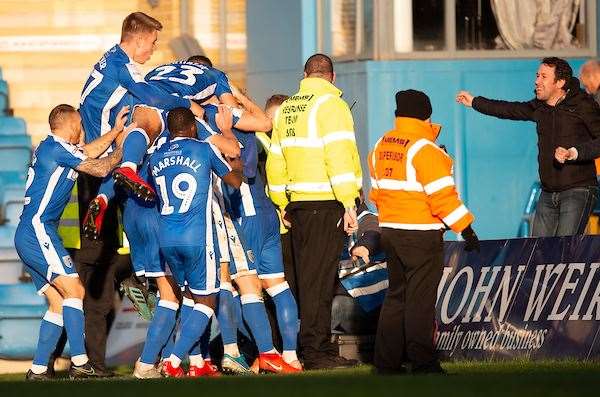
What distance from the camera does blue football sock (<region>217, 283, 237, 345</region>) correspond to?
14.6m

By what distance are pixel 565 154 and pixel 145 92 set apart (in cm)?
344

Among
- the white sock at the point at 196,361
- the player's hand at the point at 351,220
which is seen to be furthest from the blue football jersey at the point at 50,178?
the player's hand at the point at 351,220

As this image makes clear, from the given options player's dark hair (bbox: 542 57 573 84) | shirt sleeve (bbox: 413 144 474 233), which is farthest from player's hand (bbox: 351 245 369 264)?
player's dark hair (bbox: 542 57 573 84)

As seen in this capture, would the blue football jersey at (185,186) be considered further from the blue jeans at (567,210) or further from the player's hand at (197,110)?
the blue jeans at (567,210)

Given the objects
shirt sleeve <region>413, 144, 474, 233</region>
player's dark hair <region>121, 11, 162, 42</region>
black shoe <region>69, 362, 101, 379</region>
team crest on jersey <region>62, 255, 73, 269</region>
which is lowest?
black shoe <region>69, 362, 101, 379</region>

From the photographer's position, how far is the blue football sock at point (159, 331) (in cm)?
1402

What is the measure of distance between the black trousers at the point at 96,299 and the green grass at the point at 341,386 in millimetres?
2102

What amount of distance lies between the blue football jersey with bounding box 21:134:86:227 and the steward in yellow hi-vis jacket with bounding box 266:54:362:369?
66.5 inches

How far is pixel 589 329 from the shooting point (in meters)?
14.6

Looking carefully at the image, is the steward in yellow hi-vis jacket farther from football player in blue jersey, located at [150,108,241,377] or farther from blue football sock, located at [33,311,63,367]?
blue football sock, located at [33,311,63,367]

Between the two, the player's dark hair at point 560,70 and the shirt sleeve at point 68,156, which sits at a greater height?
the player's dark hair at point 560,70

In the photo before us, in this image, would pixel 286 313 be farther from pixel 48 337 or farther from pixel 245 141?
pixel 48 337

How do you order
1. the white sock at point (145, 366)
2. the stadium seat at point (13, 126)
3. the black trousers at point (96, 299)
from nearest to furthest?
the white sock at point (145, 366)
the black trousers at point (96, 299)
the stadium seat at point (13, 126)

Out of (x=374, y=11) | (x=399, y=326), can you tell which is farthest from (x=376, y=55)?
(x=399, y=326)
